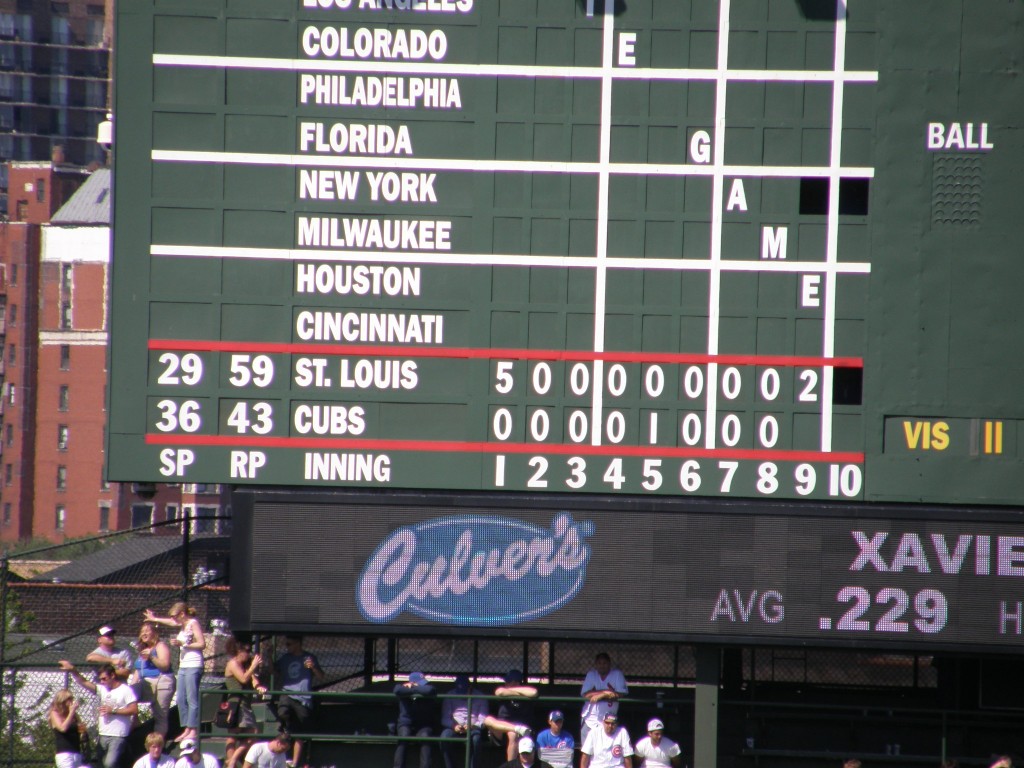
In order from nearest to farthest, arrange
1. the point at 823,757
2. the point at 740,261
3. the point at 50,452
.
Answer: the point at 740,261 < the point at 823,757 < the point at 50,452

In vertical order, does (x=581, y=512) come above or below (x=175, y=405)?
below

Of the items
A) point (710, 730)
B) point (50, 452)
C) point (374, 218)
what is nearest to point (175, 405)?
point (374, 218)

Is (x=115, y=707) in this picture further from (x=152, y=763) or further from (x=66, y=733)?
(x=152, y=763)

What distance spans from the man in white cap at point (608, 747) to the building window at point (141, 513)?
181ft

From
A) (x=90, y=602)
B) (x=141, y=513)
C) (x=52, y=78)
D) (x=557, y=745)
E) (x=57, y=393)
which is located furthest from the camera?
(x=52, y=78)

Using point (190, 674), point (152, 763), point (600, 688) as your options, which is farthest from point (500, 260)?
point (152, 763)

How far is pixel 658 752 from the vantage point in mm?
10922

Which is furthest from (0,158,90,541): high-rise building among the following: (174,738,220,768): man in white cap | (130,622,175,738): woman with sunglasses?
(174,738,220,768): man in white cap

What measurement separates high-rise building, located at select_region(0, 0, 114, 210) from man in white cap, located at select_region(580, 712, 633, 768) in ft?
246

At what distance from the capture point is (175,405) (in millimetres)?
10305

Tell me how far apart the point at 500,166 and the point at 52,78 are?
257ft

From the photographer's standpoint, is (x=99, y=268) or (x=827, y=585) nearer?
(x=827, y=585)

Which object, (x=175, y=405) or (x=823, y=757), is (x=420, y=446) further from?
(x=823, y=757)

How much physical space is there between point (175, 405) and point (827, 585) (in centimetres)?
481
